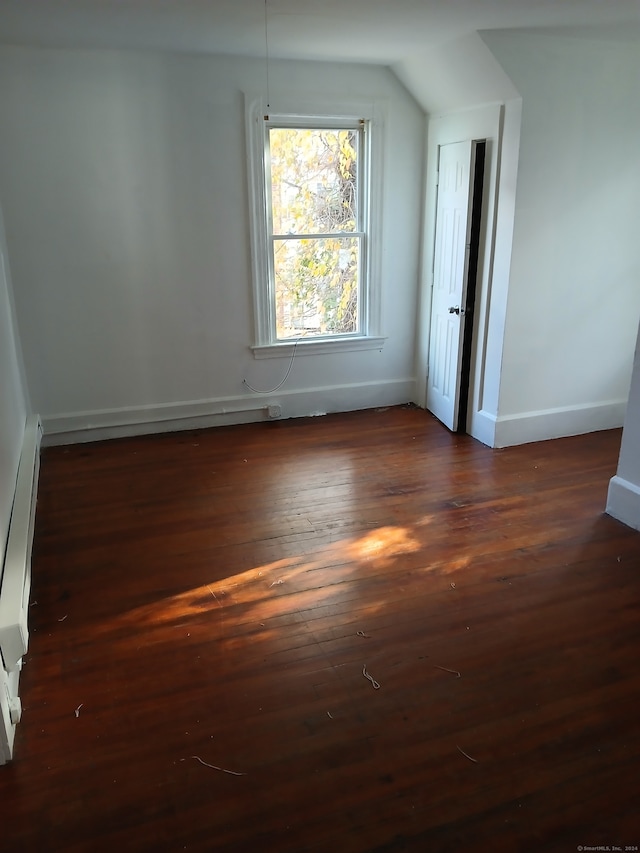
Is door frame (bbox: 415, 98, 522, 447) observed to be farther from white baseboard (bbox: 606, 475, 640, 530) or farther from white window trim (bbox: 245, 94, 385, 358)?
white baseboard (bbox: 606, 475, 640, 530)

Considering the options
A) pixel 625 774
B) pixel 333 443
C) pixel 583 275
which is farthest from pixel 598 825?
pixel 583 275

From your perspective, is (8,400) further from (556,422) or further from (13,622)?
(556,422)

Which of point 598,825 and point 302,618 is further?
point 302,618

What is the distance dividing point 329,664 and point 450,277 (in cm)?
319

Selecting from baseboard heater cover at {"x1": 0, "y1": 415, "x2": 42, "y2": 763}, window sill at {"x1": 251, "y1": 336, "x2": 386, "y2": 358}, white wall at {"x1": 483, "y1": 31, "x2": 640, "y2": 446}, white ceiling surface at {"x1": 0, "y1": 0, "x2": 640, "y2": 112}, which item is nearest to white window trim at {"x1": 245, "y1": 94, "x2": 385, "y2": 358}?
window sill at {"x1": 251, "y1": 336, "x2": 386, "y2": 358}

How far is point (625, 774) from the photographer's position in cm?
197

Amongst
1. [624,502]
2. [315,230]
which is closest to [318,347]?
[315,230]

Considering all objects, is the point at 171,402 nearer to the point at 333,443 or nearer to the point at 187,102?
the point at 333,443

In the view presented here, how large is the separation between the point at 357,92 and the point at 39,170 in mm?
2271

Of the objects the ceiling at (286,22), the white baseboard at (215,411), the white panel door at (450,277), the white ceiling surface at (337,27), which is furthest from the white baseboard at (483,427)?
the ceiling at (286,22)

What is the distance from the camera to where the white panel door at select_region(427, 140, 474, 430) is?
444cm

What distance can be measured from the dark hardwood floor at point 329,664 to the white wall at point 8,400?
49 cm

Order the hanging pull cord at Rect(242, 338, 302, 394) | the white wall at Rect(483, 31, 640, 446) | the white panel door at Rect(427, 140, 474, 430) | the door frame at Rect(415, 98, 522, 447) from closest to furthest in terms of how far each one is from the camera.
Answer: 1. the white wall at Rect(483, 31, 640, 446)
2. the door frame at Rect(415, 98, 522, 447)
3. the white panel door at Rect(427, 140, 474, 430)
4. the hanging pull cord at Rect(242, 338, 302, 394)

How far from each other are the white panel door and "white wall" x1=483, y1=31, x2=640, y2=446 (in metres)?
0.40
